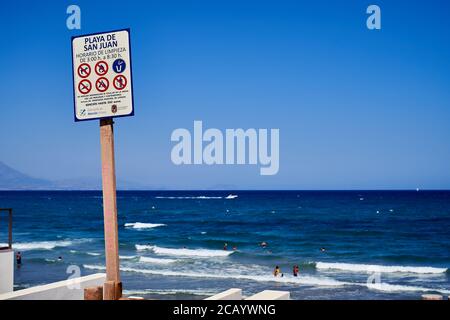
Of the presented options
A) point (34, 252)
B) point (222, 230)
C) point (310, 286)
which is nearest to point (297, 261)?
point (310, 286)

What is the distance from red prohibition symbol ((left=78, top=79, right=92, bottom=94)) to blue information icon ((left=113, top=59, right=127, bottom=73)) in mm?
305

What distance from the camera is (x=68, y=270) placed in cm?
2997

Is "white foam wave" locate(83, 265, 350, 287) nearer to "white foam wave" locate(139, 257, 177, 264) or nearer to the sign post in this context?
"white foam wave" locate(139, 257, 177, 264)

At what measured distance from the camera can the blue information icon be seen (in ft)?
15.9

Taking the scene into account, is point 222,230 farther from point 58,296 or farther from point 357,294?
point 58,296

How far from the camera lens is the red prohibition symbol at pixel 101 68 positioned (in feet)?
16.1

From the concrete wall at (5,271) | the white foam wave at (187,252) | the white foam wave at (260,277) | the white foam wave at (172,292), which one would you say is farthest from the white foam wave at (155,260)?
the concrete wall at (5,271)

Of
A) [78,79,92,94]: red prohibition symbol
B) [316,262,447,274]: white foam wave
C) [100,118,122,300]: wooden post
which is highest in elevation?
[78,79,92,94]: red prohibition symbol

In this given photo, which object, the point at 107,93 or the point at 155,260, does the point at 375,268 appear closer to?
the point at 155,260

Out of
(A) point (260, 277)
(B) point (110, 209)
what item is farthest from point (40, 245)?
(B) point (110, 209)

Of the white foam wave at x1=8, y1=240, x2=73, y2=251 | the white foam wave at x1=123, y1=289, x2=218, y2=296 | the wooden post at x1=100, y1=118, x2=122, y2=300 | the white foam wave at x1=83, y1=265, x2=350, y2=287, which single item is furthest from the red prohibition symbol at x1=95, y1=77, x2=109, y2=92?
the white foam wave at x1=8, y1=240, x2=73, y2=251

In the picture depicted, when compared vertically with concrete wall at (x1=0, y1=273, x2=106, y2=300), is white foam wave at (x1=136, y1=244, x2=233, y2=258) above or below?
below

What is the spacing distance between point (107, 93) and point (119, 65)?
279 millimetres
